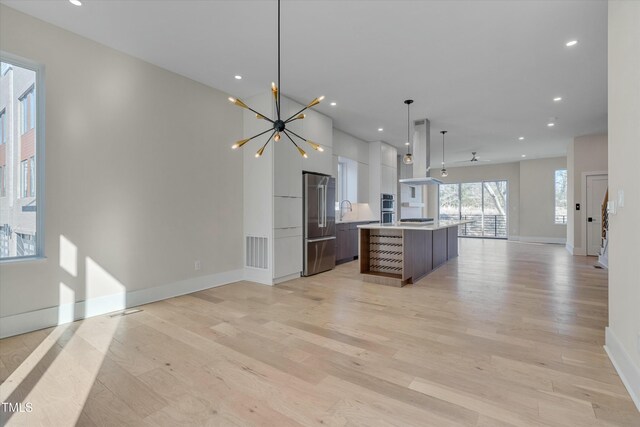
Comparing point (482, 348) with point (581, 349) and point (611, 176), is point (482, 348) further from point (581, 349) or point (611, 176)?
point (611, 176)

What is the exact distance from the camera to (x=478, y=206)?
12.0m

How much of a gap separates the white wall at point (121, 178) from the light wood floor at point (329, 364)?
0.48m

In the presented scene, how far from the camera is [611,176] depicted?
7.88ft

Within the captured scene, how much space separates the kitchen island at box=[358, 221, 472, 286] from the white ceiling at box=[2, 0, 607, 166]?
2177 mm

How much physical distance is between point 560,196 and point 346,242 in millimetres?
8304

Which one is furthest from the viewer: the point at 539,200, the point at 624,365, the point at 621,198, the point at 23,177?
the point at 539,200

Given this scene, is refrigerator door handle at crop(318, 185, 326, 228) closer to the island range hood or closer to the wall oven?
the island range hood

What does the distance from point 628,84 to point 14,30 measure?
16.5 feet

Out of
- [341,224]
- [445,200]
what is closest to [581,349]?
[341,224]

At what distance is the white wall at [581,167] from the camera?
7277 millimetres

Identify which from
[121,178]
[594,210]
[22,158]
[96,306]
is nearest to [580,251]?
[594,210]

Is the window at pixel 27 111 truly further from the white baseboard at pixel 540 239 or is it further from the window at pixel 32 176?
the white baseboard at pixel 540 239

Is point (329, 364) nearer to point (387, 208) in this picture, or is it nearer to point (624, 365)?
point (624, 365)

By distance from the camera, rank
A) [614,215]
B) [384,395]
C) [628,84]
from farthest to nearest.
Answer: [614,215] → [628,84] → [384,395]
